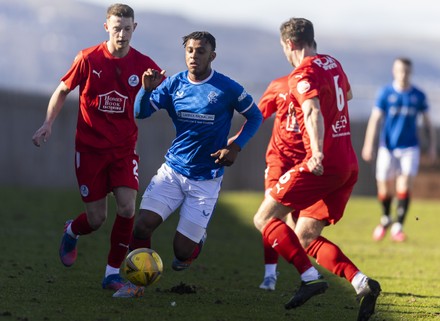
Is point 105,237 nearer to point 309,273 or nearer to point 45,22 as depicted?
point 309,273

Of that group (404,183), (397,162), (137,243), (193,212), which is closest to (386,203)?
(404,183)

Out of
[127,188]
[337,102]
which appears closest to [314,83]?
[337,102]

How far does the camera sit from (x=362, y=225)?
19.9 meters

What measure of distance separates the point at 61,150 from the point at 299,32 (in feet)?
65.8

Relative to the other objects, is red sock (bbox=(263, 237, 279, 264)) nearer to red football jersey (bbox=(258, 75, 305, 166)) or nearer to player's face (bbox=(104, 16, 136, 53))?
red football jersey (bbox=(258, 75, 305, 166))

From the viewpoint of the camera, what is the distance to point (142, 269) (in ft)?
27.7

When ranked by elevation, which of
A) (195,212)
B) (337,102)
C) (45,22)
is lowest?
(45,22)

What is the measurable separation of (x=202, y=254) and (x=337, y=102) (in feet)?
18.1

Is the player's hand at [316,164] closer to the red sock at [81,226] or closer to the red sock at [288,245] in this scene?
the red sock at [288,245]

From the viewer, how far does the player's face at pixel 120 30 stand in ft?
29.6

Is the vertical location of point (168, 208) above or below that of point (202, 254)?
above

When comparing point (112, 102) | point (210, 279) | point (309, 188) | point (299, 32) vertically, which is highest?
point (299, 32)

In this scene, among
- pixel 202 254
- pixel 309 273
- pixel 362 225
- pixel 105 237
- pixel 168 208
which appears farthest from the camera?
pixel 362 225

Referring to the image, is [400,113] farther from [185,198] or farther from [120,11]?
[120,11]
